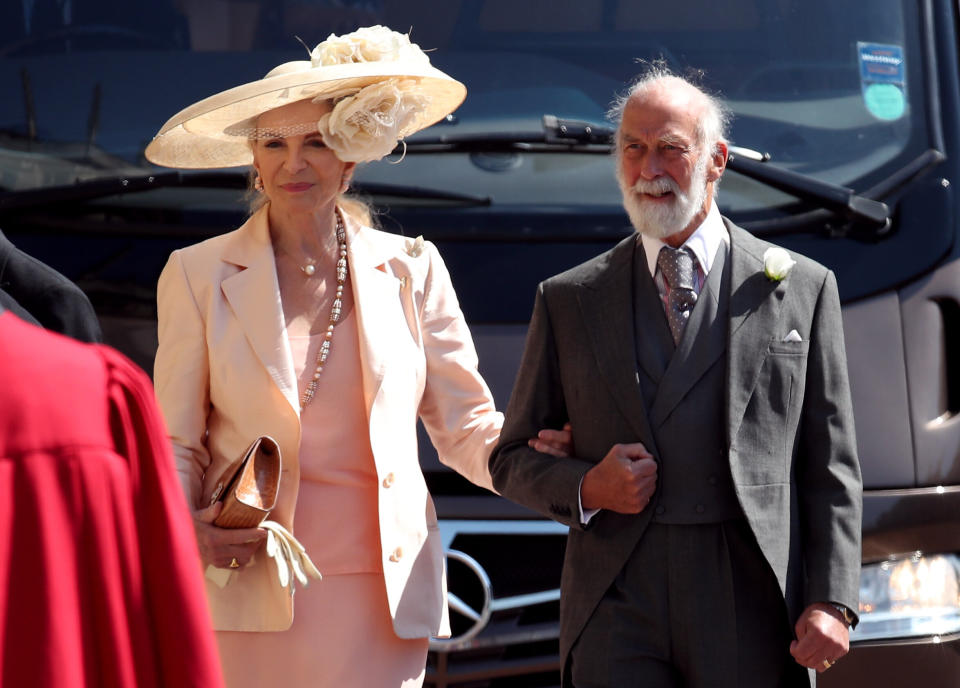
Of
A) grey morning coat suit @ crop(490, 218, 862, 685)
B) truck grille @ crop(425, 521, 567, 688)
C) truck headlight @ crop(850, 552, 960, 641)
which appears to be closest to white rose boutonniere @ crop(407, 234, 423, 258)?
grey morning coat suit @ crop(490, 218, 862, 685)

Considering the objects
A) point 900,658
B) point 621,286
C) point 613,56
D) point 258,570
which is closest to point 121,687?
point 258,570

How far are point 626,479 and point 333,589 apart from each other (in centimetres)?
70

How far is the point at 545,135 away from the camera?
4.12m

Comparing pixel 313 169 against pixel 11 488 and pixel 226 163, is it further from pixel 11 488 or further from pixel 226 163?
pixel 11 488

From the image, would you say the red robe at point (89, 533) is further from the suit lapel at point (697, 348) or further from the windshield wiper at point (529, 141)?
the windshield wiper at point (529, 141)

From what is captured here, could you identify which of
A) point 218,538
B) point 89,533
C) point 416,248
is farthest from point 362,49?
point 89,533

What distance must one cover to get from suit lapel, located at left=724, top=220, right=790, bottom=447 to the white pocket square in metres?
0.04

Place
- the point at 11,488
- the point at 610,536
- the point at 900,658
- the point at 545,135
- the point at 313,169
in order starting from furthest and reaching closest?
the point at 545,135
the point at 900,658
the point at 313,169
the point at 610,536
the point at 11,488

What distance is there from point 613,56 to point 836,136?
2.19 feet

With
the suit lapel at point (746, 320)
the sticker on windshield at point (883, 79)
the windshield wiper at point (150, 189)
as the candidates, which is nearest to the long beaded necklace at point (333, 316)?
the windshield wiper at point (150, 189)

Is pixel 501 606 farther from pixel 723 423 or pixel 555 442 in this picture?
pixel 723 423

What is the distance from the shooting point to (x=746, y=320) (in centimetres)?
306

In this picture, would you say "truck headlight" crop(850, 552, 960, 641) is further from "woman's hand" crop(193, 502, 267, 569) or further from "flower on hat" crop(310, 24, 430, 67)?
"flower on hat" crop(310, 24, 430, 67)

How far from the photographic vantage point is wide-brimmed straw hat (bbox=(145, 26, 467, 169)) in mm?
3305
